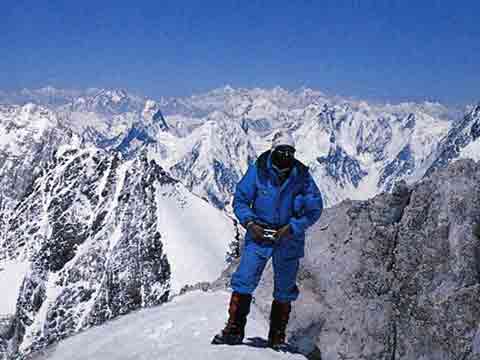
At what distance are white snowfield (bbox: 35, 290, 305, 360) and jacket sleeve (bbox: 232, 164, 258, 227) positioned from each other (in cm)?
257

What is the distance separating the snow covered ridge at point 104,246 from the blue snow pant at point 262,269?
67.3 meters

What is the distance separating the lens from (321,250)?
658 inches

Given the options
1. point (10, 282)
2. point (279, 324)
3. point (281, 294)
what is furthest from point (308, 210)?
point (10, 282)

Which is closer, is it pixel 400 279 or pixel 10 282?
pixel 400 279

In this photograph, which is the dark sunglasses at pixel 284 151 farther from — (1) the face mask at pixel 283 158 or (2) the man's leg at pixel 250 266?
(2) the man's leg at pixel 250 266

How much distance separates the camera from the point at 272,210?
10.9 metres

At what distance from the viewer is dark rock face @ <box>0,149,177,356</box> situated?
89.9m

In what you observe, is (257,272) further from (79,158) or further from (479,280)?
(79,158)

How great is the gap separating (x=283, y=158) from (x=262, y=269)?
2.25 meters

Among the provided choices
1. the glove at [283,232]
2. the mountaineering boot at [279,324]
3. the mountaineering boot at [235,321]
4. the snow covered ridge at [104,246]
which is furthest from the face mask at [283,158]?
the snow covered ridge at [104,246]

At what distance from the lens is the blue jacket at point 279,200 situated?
1083 cm

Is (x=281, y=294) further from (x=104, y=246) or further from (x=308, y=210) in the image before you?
(x=104, y=246)

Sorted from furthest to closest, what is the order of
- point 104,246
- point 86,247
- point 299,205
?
point 86,247
point 104,246
point 299,205

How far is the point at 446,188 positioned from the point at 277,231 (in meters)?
6.80
